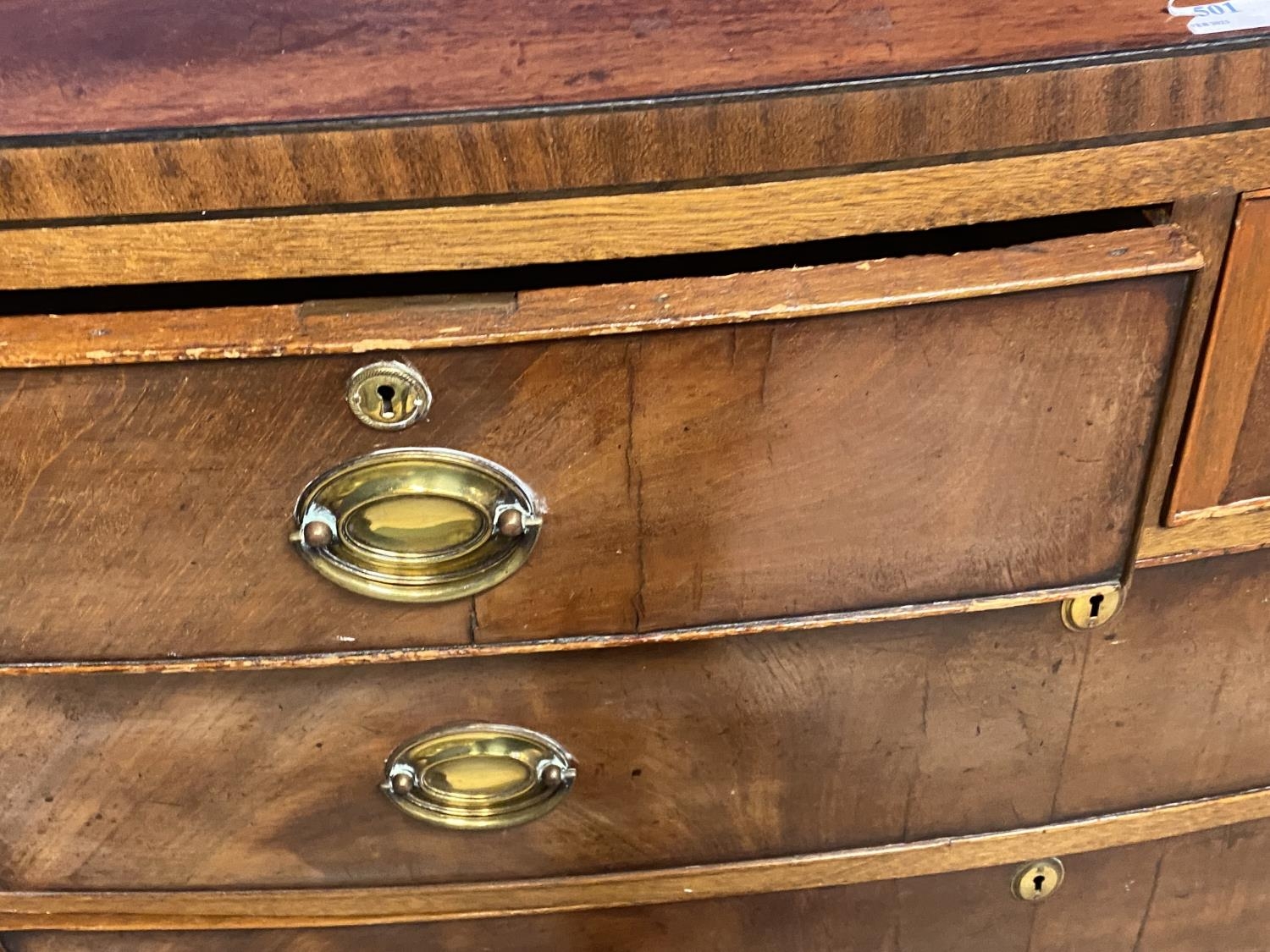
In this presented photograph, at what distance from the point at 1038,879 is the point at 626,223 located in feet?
1.43

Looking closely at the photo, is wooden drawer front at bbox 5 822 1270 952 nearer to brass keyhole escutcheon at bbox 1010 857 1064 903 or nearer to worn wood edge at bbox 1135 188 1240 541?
brass keyhole escutcheon at bbox 1010 857 1064 903

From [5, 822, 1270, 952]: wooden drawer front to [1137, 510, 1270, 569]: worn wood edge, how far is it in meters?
0.21

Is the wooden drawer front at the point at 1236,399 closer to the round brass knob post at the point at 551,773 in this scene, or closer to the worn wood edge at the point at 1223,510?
the worn wood edge at the point at 1223,510

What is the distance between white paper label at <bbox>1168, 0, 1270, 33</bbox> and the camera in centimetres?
37

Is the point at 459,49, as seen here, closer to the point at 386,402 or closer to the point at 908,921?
the point at 386,402

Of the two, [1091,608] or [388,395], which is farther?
[1091,608]

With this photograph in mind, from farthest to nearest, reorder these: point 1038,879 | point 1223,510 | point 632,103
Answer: point 1038,879, point 1223,510, point 632,103

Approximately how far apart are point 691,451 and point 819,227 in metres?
0.09

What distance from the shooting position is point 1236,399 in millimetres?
431

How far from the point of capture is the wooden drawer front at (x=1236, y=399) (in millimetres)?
400

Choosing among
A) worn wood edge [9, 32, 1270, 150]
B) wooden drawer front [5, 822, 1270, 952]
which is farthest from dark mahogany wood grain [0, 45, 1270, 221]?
wooden drawer front [5, 822, 1270, 952]

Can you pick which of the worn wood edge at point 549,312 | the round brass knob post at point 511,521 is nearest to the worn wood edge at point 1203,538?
the worn wood edge at point 549,312

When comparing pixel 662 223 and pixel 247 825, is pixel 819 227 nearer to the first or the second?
pixel 662 223

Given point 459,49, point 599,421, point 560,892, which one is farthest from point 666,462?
point 560,892
